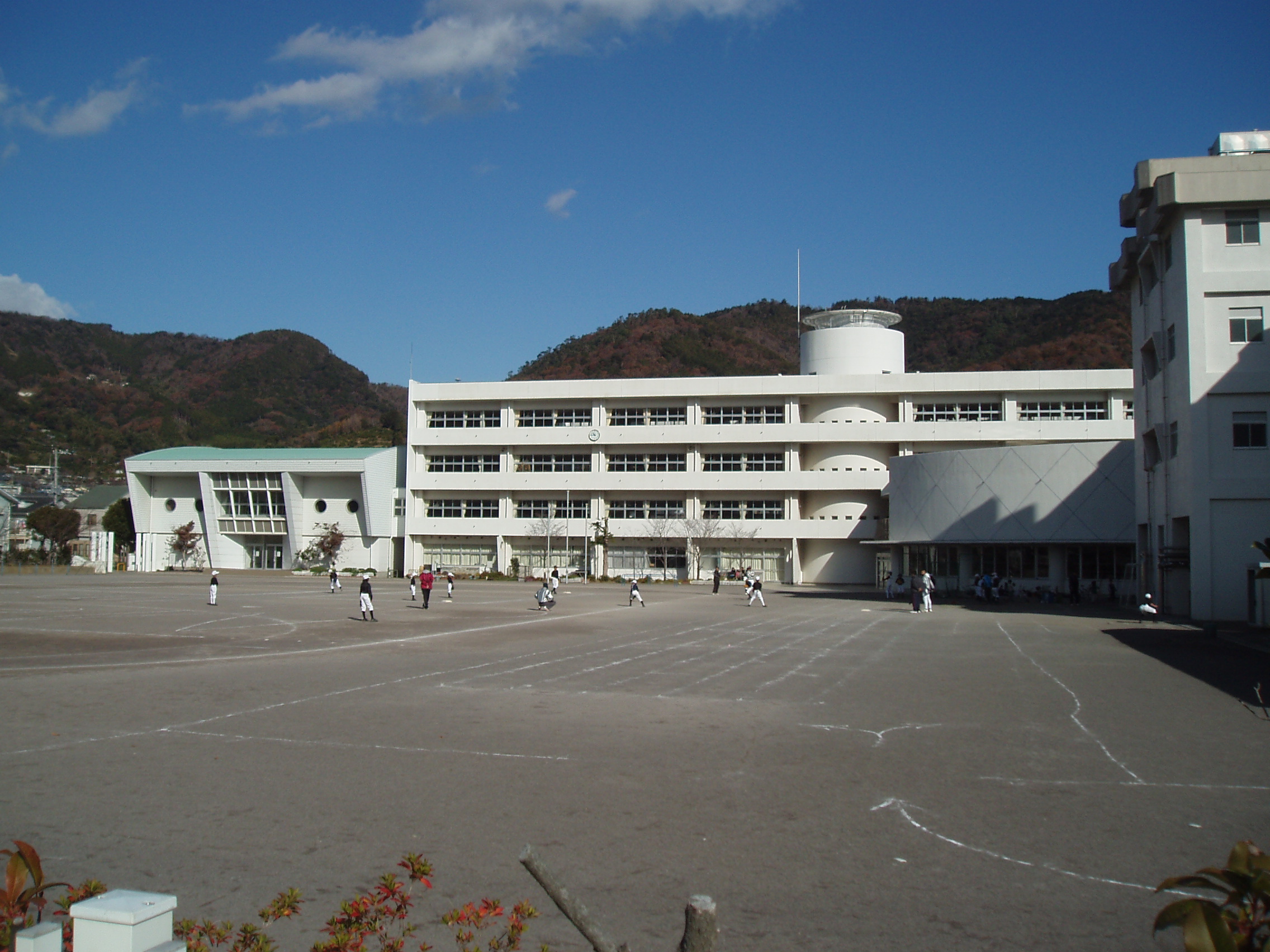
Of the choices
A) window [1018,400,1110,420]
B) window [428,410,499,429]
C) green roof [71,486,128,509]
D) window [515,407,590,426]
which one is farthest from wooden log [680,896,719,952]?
green roof [71,486,128,509]

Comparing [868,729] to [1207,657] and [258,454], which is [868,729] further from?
[258,454]

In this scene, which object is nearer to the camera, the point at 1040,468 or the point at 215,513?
the point at 1040,468

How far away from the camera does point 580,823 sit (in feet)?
26.2

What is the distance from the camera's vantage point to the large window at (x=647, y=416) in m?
71.4

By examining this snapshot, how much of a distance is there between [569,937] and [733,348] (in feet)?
440

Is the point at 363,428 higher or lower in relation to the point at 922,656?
higher

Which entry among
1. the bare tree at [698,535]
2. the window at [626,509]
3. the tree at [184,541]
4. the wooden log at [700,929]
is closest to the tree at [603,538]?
the window at [626,509]

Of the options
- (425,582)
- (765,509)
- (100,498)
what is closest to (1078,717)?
(425,582)

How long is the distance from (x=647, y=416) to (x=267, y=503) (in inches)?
1203

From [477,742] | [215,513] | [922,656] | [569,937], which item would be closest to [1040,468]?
[922,656]

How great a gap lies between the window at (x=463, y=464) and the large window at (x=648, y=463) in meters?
9.38

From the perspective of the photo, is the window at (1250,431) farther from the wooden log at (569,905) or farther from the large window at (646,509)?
the large window at (646,509)

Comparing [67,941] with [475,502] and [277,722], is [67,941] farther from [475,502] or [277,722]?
[475,502]

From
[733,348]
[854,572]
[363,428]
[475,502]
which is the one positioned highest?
[733,348]
